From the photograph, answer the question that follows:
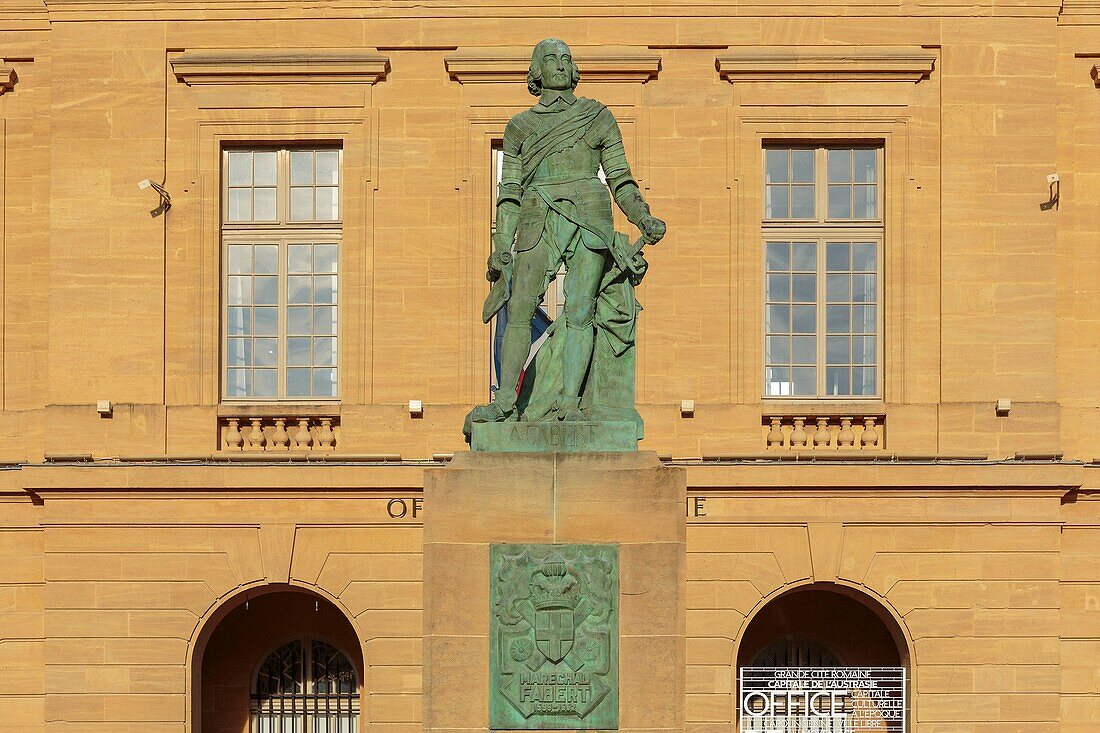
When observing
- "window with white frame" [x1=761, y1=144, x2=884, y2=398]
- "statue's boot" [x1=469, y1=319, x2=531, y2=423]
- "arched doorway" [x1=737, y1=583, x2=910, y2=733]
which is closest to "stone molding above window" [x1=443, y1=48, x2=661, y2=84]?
"window with white frame" [x1=761, y1=144, x2=884, y2=398]

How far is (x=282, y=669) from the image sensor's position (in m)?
29.2

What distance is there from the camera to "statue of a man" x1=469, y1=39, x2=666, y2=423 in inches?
670

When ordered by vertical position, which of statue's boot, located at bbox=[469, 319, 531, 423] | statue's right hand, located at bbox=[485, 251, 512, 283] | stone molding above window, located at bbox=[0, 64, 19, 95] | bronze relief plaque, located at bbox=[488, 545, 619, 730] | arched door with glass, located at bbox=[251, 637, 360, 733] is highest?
stone molding above window, located at bbox=[0, 64, 19, 95]

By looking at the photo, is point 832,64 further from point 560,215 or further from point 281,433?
point 560,215

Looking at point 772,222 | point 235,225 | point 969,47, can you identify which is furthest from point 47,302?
point 969,47

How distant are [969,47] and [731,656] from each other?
7.30 meters

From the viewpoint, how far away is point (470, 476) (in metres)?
16.5

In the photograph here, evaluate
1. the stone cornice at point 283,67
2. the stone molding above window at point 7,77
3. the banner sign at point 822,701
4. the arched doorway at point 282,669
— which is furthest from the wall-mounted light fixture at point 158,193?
the banner sign at point 822,701

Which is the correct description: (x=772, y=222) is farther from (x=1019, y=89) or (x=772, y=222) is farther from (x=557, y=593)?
(x=557, y=593)

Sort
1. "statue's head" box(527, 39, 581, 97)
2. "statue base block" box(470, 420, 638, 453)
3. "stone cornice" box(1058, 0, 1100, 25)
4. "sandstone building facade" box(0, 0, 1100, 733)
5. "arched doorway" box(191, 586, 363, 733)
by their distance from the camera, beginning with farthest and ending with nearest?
"arched doorway" box(191, 586, 363, 733), "stone cornice" box(1058, 0, 1100, 25), "sandstone building facade" box(0, 0, 1100, 733), "statue's head" box(527, 39, 581, 97), "statue base block" box(470, 420, 638, 453)

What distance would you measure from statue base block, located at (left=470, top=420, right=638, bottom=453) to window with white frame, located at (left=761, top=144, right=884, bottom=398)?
1145cm

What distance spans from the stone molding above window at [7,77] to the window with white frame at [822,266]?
8694mm

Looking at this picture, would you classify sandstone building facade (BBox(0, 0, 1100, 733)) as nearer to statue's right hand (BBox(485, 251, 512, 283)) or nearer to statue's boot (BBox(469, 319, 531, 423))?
statue's boot (BBox(469, 319, 531, 423))

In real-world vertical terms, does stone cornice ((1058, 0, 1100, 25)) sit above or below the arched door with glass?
above
